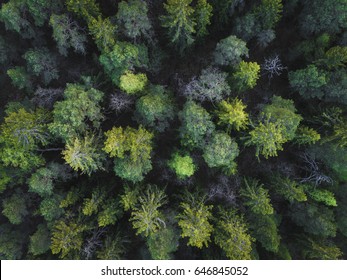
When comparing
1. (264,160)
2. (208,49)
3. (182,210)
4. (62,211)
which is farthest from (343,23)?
(62,211)

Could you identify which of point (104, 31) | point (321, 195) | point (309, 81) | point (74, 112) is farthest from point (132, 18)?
point (321, 195)

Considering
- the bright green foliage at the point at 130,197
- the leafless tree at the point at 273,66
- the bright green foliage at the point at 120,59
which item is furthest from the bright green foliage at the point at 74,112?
the leafless tree at the point at 273,66

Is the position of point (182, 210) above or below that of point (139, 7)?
below

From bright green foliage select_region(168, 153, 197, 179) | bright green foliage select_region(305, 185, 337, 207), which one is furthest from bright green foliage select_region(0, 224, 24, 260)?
bright green foliage select_region(305, 185, 337, 207)

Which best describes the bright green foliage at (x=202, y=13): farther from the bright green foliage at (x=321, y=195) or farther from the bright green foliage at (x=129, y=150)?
the bright green foliage at (x=321, y=195)

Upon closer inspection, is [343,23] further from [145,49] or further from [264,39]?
[145,49]
